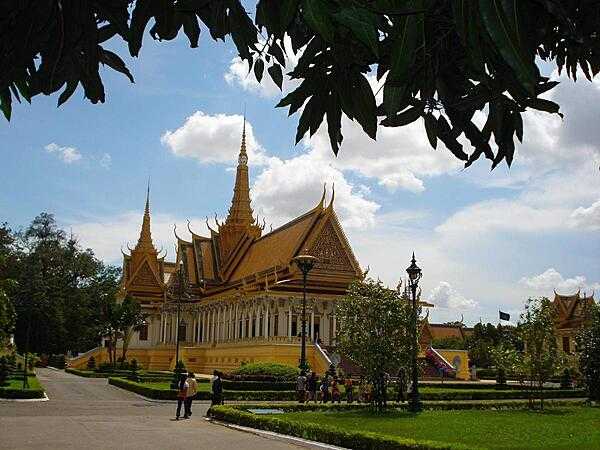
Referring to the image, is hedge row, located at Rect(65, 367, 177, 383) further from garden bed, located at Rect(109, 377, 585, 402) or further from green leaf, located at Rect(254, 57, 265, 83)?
green leaf, located at Rect(254, 57, 265, 83)

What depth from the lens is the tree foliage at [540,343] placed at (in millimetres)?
23750

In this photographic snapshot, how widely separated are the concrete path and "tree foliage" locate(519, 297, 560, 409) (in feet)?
36.2

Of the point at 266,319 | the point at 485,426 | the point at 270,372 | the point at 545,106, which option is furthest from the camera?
the point at 266,319

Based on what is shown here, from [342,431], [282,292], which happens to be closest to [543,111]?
[342,431]

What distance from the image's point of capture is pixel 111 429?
595 inches

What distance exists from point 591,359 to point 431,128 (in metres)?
27.1

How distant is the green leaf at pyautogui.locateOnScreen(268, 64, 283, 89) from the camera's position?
2.87 meters

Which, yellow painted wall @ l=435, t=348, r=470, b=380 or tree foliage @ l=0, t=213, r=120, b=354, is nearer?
yellow painted wall @ l=435, t=348, r=470, b=380

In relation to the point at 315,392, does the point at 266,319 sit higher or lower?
higher

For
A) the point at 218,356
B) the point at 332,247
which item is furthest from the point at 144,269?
the point at 332,247

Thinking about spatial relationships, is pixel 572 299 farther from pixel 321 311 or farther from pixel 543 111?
pixel 543 111

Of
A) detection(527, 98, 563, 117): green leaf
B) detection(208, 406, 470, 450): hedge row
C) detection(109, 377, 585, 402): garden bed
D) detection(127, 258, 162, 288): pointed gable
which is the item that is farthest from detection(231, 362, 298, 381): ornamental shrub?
detection(127, 258, 162, 288): pointed gable

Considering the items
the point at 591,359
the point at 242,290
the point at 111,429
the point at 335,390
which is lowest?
the point at 111,429

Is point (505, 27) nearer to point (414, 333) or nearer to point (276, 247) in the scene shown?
point (414, 333)
